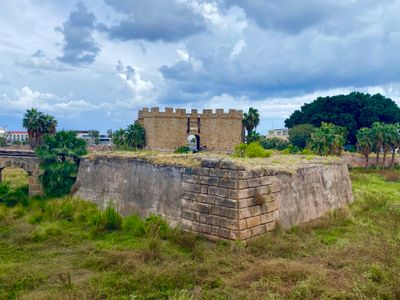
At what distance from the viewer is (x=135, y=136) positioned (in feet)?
131

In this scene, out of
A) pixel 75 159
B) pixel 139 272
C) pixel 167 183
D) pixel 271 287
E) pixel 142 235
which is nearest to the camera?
pixel 271 287

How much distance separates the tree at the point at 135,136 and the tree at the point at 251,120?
12532mm

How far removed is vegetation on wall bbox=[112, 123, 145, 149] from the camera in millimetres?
39875

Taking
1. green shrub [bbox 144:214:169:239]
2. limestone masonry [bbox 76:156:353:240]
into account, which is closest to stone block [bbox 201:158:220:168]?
limestone masonry [bbox 76:156:353:240]

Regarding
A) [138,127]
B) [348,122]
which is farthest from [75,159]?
[348,122]

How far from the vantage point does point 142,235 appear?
394 inches

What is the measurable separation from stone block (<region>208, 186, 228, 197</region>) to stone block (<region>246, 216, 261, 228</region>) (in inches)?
33.5

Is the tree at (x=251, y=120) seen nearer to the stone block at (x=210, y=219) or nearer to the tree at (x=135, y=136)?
the tree at (x=135, y=136)

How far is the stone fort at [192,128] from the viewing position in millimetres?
39062

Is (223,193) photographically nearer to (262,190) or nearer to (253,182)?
(253,182)

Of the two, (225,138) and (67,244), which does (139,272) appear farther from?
(225,138)

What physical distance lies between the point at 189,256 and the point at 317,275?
2926mm

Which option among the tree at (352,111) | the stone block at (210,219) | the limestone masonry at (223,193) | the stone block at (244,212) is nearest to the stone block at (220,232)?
the limestone masonry at (223,193)

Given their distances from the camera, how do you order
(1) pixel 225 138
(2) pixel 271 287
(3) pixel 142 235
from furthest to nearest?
(1) pixel 225 138 → (3) pixel 142 235 → (2) pixel 271 287
